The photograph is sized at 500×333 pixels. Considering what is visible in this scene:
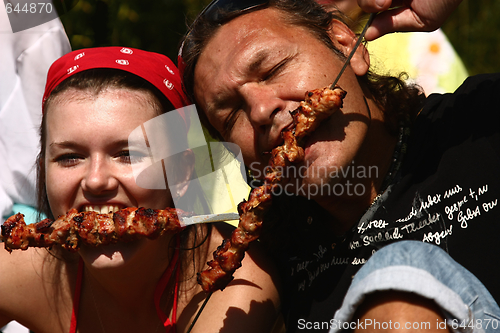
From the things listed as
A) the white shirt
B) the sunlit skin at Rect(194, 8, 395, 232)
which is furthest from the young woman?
the white shirt

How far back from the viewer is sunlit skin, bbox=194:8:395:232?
6.24ft

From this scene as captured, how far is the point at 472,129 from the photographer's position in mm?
2010

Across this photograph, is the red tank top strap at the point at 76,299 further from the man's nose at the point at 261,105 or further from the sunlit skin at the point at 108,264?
the man's nose at the point at 261,105

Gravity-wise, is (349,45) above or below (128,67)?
above

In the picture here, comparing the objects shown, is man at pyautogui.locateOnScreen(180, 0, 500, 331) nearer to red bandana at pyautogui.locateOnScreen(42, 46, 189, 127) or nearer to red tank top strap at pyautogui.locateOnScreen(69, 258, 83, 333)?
red bandana at pyautogui.locateOnScreen(42, 46, 189, 127)

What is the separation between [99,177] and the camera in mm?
1938

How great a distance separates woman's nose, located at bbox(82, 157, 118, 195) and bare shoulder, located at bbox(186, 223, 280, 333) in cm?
73

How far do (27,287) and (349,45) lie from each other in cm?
207

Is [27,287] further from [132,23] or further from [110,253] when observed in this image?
[132,23]

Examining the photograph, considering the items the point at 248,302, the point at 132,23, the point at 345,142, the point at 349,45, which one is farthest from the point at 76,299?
the point at 132,23

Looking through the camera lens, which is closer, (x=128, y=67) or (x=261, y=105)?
(x=261, y=105)

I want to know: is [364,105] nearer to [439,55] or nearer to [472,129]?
[472,129]

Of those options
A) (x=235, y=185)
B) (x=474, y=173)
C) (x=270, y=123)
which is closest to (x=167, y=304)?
(x=235, y=185)

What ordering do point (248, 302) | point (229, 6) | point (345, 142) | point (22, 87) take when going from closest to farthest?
point (345, 142)
point (248, 302)
point (229, 6)
point (22, 87)
